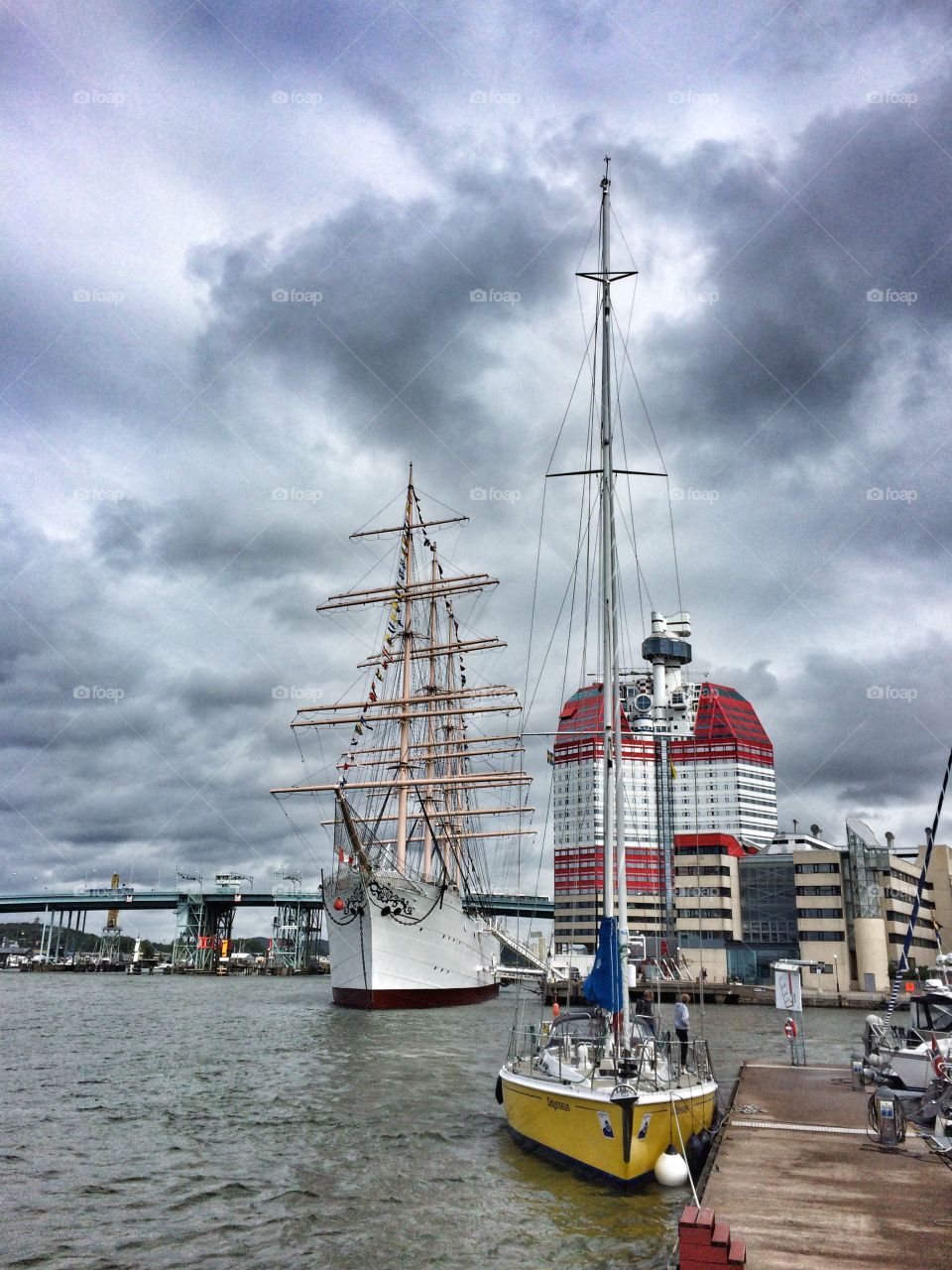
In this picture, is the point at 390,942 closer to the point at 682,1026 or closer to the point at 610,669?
the point at 682,1026

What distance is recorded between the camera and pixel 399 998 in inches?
2205

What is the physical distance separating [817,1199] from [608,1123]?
11.8 ft

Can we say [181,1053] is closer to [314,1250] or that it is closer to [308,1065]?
[308,1065]

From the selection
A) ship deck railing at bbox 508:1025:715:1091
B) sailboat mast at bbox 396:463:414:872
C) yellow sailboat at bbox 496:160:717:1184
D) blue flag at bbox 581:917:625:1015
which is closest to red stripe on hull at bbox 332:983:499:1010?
sailboat mast at bbox 396:463:414:872

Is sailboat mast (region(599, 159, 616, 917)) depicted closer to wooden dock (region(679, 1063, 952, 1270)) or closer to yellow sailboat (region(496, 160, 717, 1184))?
yellow sailboat (region(496, 160, 717, 1184))

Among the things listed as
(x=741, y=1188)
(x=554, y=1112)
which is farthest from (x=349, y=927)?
(x=741, y=1188)

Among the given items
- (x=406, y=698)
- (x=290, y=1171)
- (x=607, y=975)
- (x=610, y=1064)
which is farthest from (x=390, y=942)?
(x=610, y=1064)

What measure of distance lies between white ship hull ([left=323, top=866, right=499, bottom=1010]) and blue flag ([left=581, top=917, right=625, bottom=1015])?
3788cm

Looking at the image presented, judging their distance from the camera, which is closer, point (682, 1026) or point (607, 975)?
point (607, 975)

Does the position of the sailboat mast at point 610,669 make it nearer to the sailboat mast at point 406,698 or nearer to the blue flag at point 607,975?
the blue flag at point 607,975

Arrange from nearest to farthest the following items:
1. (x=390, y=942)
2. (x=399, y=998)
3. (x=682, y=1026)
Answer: (x=682, y=1026) → (x=390, y=942) → (x=399, y=998)

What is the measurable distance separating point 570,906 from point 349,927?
373 ft

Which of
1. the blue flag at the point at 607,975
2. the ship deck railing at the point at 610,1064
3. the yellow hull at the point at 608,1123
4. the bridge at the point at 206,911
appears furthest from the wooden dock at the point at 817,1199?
the bridge at the point at 206,911

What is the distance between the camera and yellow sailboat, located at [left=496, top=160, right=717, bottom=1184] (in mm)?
15195
